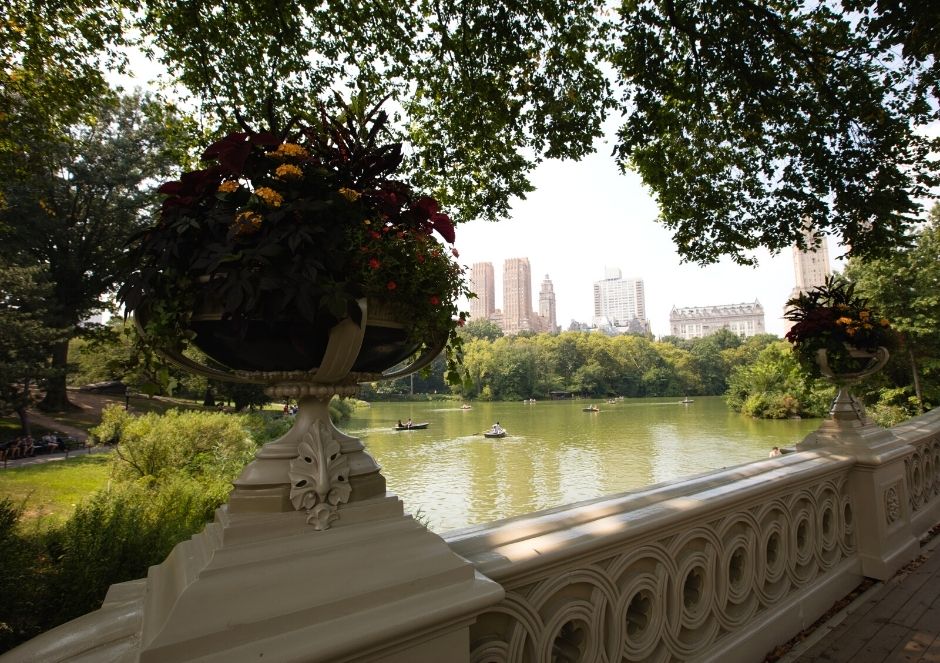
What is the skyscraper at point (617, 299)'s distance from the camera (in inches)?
7210

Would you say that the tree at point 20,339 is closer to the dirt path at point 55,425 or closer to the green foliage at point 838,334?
the dirt path at point 55,425

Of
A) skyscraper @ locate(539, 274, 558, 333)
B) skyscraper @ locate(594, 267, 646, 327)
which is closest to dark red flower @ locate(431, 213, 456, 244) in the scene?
skyscraper @ locate(539, 274, 558, 333)

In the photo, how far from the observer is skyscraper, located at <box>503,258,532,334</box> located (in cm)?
11375

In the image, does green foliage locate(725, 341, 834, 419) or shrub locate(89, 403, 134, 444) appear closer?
shrub locate(89, 403, 134, 444)

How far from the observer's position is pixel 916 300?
18.7 metres

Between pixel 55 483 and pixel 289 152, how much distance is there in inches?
620

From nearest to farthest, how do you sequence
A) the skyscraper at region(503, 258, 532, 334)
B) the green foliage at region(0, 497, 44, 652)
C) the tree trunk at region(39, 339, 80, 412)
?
the green foliage at region(0, 497, 44, 652) < the tree trunk at region(39, 339, 80, 412) < the skyscraper at region(503, 258, 532, 334)

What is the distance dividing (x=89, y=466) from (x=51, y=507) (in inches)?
189

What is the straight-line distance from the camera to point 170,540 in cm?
544

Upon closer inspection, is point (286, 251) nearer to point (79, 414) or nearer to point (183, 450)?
point (183, 450)

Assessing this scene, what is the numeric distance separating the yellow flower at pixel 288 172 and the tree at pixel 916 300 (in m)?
23.3

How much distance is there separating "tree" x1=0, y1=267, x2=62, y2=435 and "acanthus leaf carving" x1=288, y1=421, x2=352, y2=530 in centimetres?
2104

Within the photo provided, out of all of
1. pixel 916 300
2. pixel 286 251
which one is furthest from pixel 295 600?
pixel 916 300

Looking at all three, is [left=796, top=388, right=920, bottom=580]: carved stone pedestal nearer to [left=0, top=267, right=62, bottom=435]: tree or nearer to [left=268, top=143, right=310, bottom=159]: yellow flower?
[left=268, top=143, right=310, bottom=159]: yellow flower
